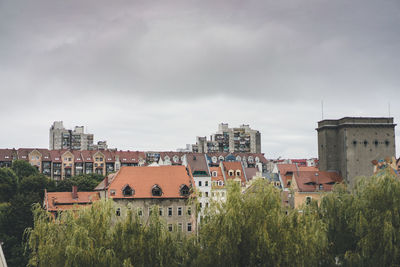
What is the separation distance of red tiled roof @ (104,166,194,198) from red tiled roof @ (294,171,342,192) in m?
19.7

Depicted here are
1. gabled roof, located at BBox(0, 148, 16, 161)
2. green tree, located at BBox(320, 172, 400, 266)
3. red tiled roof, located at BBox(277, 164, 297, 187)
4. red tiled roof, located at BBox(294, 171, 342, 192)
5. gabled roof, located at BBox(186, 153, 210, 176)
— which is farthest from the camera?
gabled roof, located at BBox(0, 148, 16, 161)

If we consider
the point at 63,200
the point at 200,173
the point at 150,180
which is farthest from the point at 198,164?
the point at 63,200

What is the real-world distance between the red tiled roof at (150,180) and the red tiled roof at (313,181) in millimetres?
19698

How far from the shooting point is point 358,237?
3841cm

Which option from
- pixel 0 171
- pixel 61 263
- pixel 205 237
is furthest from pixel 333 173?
pixel 0 171

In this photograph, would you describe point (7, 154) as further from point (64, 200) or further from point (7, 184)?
point (64, 200)

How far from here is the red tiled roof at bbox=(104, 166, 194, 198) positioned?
73.2 meters

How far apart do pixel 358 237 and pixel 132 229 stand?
59.7 feet

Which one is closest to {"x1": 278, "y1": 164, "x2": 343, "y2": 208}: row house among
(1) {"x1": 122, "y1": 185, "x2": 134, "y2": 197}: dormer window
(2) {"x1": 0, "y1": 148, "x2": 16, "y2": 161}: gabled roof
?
(1) {"x1": 122, "y1": 185, "x2": 134, "y2": 197}: dormer window

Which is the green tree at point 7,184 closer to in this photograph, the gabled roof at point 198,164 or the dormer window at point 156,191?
the gabled roof at point 198,164

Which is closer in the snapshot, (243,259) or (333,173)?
(243,259)

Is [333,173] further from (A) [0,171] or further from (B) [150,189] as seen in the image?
(A) [0,171]

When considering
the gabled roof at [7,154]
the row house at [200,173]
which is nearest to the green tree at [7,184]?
the gabled roof at [7,154]

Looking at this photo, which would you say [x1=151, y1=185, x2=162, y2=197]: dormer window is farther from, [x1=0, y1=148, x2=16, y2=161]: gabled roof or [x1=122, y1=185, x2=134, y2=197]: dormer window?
[x1=0, y1=148, x2=16, y2=161]: gabled roof
